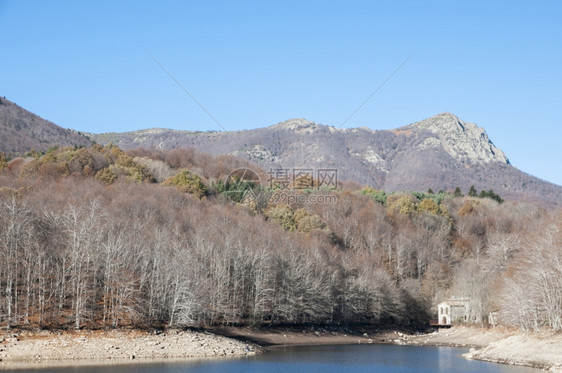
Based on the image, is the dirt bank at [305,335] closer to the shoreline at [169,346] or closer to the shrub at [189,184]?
the shoreline at [169,346]

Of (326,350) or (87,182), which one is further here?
(87,182)

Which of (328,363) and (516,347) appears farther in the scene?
(516,347)

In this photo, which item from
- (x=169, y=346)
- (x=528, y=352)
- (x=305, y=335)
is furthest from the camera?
(x=305, y=335)

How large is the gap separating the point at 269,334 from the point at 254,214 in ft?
142

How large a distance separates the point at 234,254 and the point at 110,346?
→ 26048mm

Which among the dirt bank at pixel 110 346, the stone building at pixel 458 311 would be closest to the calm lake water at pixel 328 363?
the dirt bank at pixel 110 346

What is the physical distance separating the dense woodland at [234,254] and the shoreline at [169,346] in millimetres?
2009

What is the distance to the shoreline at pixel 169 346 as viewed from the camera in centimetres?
5175

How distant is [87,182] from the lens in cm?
11362

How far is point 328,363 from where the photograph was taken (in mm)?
57562

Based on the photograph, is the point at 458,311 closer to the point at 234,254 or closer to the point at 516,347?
the point at 516,347

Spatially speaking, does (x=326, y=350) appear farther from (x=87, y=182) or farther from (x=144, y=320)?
(x=87, y=182)

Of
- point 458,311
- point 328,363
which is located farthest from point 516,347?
point 458,311

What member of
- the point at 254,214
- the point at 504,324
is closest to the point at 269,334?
the point at 504,324
